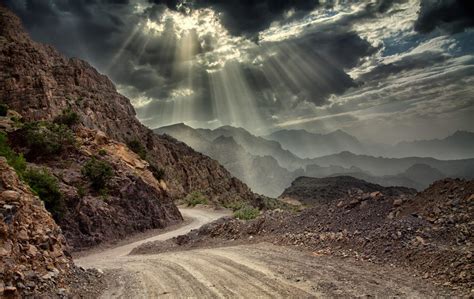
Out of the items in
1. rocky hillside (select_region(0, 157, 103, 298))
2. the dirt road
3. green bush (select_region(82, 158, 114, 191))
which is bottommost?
the dirt road

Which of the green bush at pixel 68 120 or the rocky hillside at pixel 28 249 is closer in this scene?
the rocky hillside at pixel 28 249

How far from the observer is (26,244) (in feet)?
37.2

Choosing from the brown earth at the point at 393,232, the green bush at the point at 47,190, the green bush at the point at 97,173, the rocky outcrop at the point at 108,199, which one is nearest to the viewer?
the brown earth at the point at 393,232

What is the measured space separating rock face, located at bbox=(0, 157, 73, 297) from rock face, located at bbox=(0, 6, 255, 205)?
3647 cm

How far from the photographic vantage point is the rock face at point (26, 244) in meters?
9.90

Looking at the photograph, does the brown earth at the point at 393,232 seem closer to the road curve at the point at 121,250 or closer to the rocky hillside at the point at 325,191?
the road curve at the point at 121,250

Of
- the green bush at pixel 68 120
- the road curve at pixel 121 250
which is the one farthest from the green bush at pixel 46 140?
the road curve at pixel 121 250

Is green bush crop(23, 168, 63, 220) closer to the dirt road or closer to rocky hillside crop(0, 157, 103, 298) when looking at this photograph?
the dirt road

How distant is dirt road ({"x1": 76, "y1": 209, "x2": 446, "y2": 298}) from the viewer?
32.9 feet

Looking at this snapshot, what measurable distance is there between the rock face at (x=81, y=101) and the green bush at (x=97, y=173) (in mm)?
19090

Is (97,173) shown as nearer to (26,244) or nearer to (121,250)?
(121,250)

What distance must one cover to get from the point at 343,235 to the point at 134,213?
21890 mm

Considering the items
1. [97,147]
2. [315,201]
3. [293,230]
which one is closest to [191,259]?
[293,230]

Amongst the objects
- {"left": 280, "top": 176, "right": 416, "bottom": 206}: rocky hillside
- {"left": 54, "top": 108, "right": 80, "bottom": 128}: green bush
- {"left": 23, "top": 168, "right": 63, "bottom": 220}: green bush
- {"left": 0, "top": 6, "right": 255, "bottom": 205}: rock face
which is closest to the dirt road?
{"left": 23, "top": 168, "right": 63, "bottom": 220}: green bush
